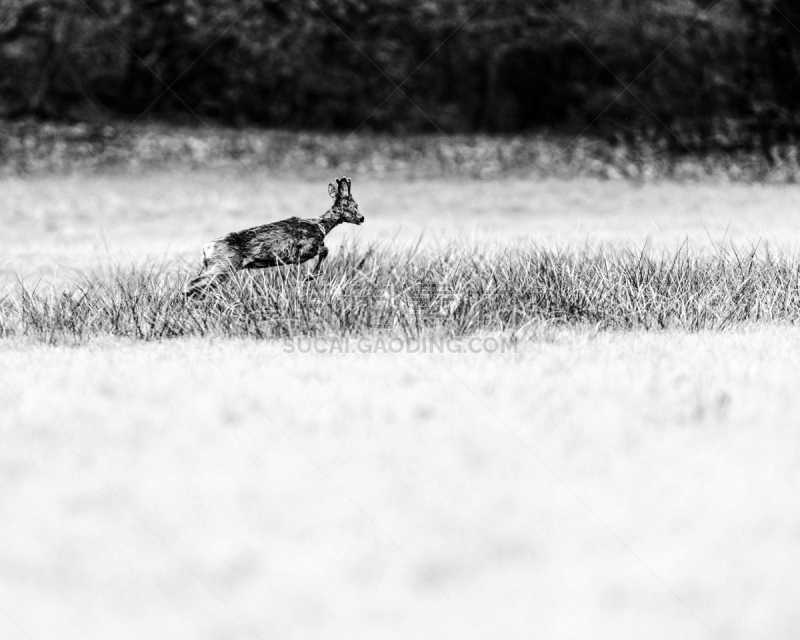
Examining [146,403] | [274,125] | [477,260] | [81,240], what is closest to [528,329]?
[477,260]

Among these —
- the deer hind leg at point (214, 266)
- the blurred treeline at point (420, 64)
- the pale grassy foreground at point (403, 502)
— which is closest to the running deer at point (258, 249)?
the deer hind leg at point (214, 266)

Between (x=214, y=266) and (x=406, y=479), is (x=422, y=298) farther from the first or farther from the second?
(x=406, y=479)

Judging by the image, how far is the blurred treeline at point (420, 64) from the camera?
13.5 m

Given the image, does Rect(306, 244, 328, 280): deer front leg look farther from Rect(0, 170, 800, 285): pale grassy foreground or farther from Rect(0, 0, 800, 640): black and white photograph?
Rect(0, 170, 800, 285): pale grassy foreground

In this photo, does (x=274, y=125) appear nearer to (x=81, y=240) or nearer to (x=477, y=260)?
(x=81, y=240)

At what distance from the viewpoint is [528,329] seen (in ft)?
16.7

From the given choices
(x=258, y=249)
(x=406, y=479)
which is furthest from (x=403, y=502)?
(x=258, y=249)

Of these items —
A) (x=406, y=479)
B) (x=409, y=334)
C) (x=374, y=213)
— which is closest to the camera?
(x=406, y=479)

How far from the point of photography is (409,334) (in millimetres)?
4992

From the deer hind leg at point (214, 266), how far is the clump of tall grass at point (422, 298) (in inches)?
2.9

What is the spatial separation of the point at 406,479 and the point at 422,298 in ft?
9.09

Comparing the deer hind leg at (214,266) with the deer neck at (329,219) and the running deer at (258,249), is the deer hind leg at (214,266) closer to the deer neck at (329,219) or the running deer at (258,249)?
the running deer at (258,249)

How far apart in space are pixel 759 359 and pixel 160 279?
3.55 m

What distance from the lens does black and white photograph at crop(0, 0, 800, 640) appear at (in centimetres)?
222
